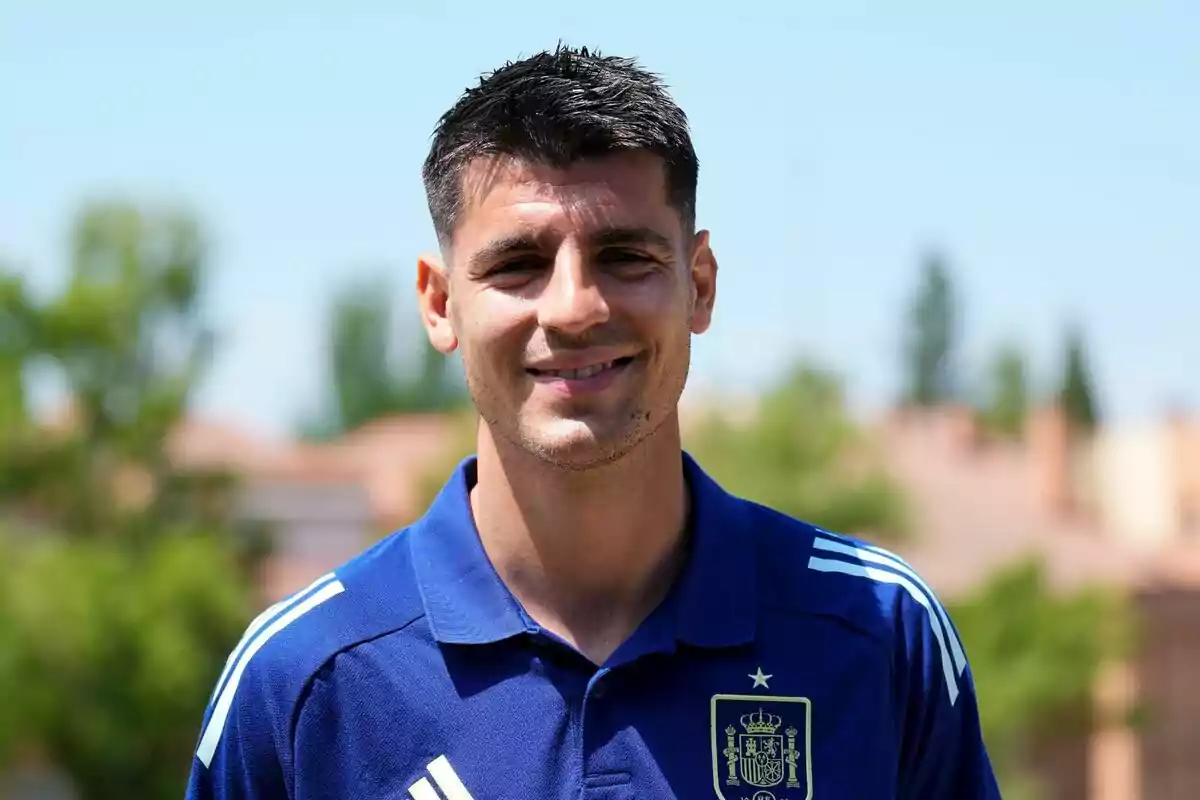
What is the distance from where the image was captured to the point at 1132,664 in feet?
90.9

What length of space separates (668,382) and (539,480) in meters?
0.26

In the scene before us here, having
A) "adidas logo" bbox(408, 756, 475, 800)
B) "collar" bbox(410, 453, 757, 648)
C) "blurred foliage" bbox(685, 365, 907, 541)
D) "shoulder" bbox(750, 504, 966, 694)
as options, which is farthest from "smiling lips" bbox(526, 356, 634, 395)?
"blurred foliage" bbox(685, 365, 907, 541)

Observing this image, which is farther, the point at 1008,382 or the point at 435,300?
the point at 1008,382

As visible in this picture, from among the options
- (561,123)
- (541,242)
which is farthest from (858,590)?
(561,123)

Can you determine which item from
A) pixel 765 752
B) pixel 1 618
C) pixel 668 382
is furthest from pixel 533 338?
pixel 1 618

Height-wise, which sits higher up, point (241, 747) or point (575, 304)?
point (575, 304)

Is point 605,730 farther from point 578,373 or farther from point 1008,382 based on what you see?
point 1008,382

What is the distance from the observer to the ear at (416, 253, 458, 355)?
2822 millimetres

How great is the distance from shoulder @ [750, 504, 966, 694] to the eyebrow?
0.57 meters

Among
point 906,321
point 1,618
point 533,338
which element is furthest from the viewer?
point 906,321

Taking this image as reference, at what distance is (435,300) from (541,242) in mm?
320

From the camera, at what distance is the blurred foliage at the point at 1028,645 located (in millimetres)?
26062

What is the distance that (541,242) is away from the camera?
2.62 m

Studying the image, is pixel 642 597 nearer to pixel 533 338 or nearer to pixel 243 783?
pixel 533 338
